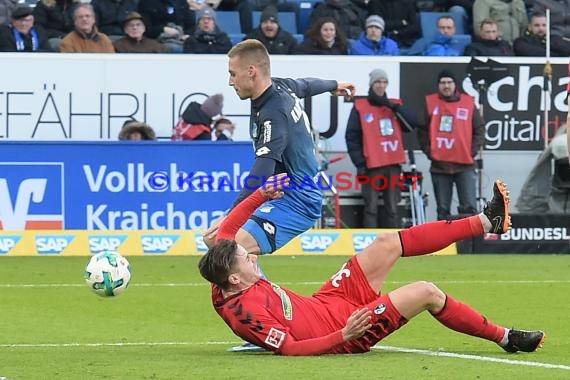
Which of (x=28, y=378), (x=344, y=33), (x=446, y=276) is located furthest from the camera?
(x=344, y=33)

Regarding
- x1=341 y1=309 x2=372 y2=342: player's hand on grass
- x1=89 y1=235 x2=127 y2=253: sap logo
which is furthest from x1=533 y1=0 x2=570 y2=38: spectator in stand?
x1=341 y1=309 x2=372 y2=342: player's hand on grass

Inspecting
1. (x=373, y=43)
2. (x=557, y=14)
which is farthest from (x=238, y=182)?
(x=557, y=14)

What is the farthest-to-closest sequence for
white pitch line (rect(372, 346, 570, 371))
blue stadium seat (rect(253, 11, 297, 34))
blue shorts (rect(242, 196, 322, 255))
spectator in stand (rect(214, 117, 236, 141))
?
blue stadium seat (rect(253, 11, 297, 34)) < spectator in stand (rect(214, 117, 236, 141)) < blue shorts (rect(242, 196, 322, 255)) < white pitch line (rect(372, 346, 570, 371))

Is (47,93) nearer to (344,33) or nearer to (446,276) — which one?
(344,33)

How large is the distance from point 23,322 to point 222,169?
790 cm

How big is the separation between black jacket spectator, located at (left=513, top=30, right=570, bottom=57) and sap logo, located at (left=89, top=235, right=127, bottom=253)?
721cm

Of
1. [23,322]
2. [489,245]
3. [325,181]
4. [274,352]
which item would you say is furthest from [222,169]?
[274,352]

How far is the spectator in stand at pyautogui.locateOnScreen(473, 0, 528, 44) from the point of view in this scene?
74.2 ft

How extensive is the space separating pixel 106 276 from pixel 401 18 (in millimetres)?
14137

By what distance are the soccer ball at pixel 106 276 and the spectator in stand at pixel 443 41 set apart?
12.6m

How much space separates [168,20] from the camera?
22.2 metres

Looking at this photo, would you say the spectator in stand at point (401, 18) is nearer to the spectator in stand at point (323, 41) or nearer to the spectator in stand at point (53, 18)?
the spectator in stand at point (323, 41)

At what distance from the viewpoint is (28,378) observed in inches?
309

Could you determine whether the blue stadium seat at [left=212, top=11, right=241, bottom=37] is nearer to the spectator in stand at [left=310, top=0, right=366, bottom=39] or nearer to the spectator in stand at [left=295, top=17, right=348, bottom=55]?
the spectator in stand at [left=310, top=0, right=366, bottom=39]
